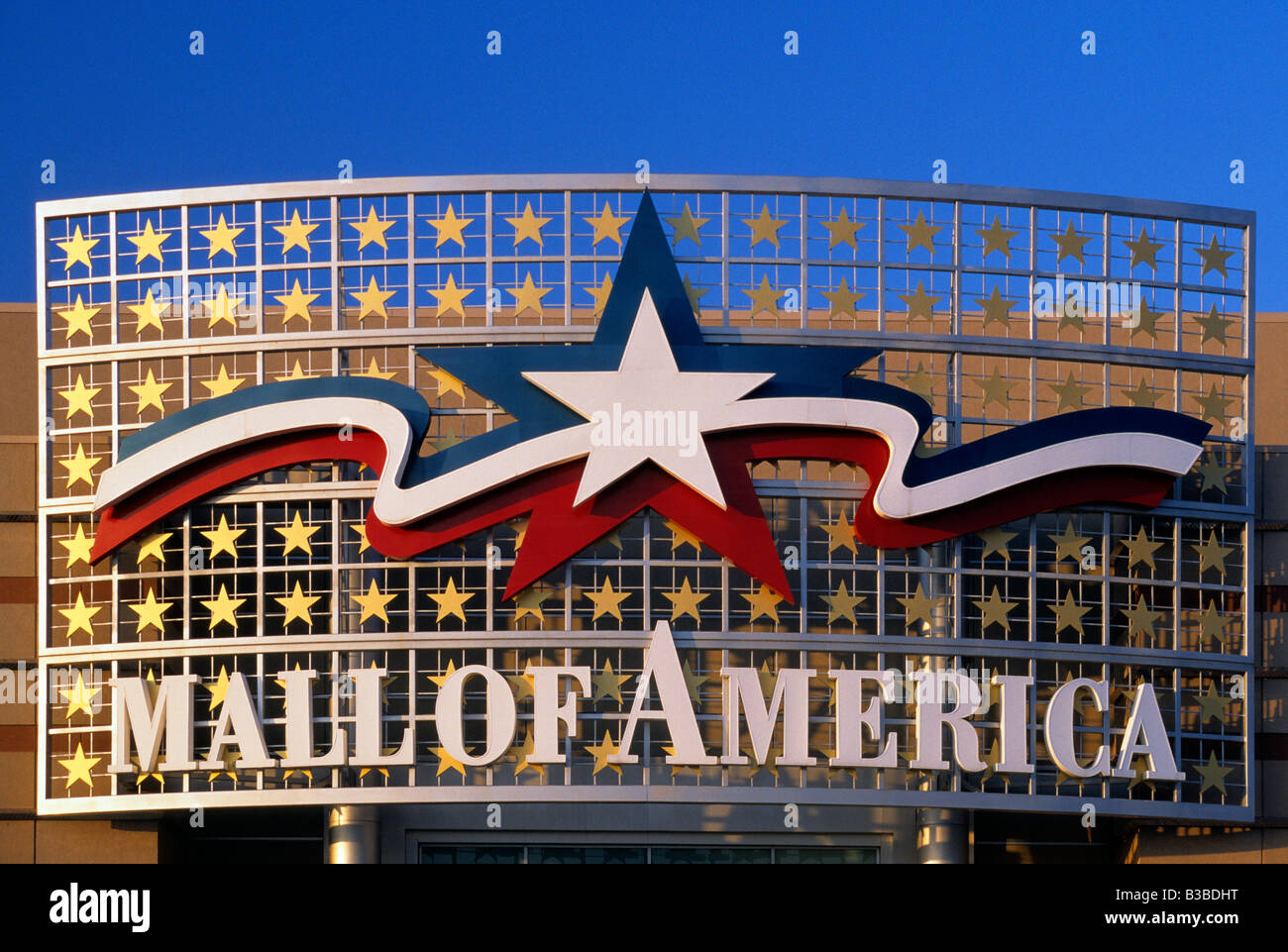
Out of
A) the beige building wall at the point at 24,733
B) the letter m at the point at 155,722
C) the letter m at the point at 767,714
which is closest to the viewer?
the letter m at the point at 767,714

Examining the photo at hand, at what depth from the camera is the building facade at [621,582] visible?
2814cm

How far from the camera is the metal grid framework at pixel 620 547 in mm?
28406

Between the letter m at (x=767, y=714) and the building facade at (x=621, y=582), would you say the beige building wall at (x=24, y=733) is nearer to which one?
the building facade at (x=621, y=582)

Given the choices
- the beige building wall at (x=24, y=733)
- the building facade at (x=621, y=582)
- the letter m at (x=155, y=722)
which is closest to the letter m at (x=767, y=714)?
the building facade at (x=621, y=582)

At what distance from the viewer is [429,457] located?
28.3 meters

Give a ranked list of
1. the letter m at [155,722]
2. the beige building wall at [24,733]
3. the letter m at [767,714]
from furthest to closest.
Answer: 1. the beige building wall at [24,733]
2. the letter m at [155,722]
3. the letter m at [767,714]

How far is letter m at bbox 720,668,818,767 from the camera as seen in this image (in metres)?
27.8

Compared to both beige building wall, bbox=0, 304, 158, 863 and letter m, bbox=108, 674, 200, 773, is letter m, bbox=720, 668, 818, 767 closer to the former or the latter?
letter m, bbox=108, 674, 200, 773

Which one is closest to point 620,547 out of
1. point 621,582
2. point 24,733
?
point 621,582

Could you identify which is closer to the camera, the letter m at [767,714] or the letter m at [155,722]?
the letter m at [767,714]

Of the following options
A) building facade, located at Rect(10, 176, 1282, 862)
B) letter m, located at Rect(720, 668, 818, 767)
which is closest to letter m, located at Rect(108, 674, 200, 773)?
building facade, located at Rect(10, 176, 1282, 862)

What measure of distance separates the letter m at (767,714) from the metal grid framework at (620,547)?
0.48 m

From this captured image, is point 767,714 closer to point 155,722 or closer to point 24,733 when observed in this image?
point 155,722

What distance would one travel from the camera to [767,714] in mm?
28031
